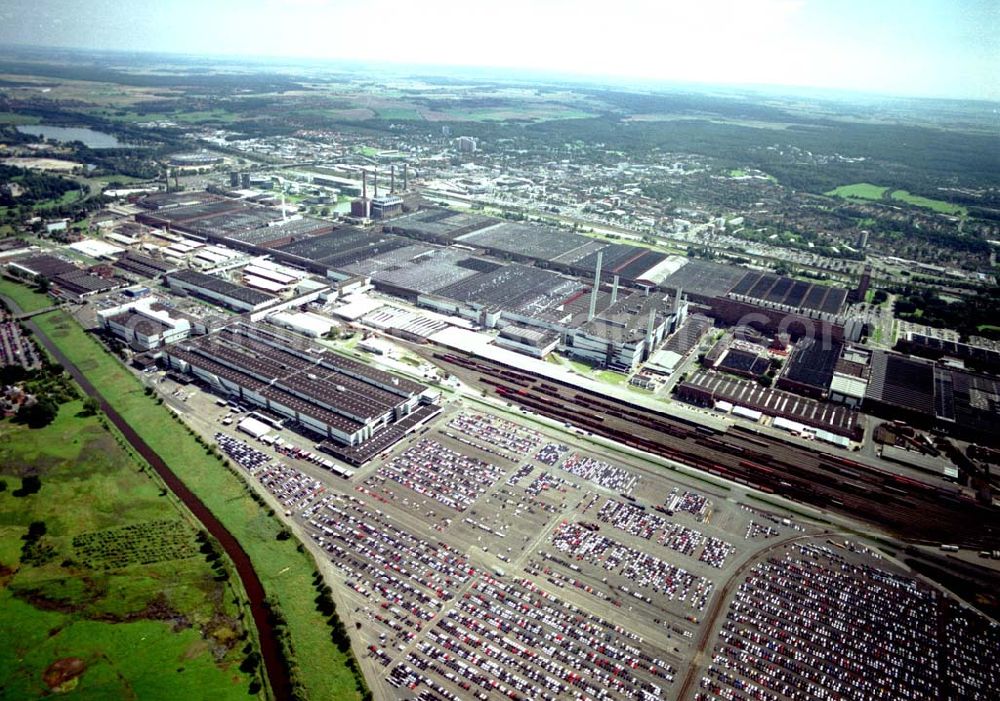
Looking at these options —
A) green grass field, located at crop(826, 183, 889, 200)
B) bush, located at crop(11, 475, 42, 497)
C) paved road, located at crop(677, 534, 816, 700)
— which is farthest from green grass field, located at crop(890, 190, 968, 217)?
bush, located at crop(11, 475, 42, 497)

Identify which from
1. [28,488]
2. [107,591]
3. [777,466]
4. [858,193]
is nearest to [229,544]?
[107,591]

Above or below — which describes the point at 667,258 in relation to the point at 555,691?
above

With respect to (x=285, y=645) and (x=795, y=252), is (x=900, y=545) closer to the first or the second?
(x=285, y=645)

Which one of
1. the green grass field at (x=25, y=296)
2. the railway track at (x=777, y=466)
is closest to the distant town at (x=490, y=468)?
the railway track at (x=777, y=466)

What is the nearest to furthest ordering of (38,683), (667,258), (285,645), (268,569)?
(38,683) → (285,645) → (268,569) → (667,258)

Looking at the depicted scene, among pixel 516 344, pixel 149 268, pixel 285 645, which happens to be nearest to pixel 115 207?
pixel 149 268

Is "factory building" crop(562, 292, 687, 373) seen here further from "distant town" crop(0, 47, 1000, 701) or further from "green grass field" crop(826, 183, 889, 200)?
"green grass field" crop(826, 183, 889, 200)
